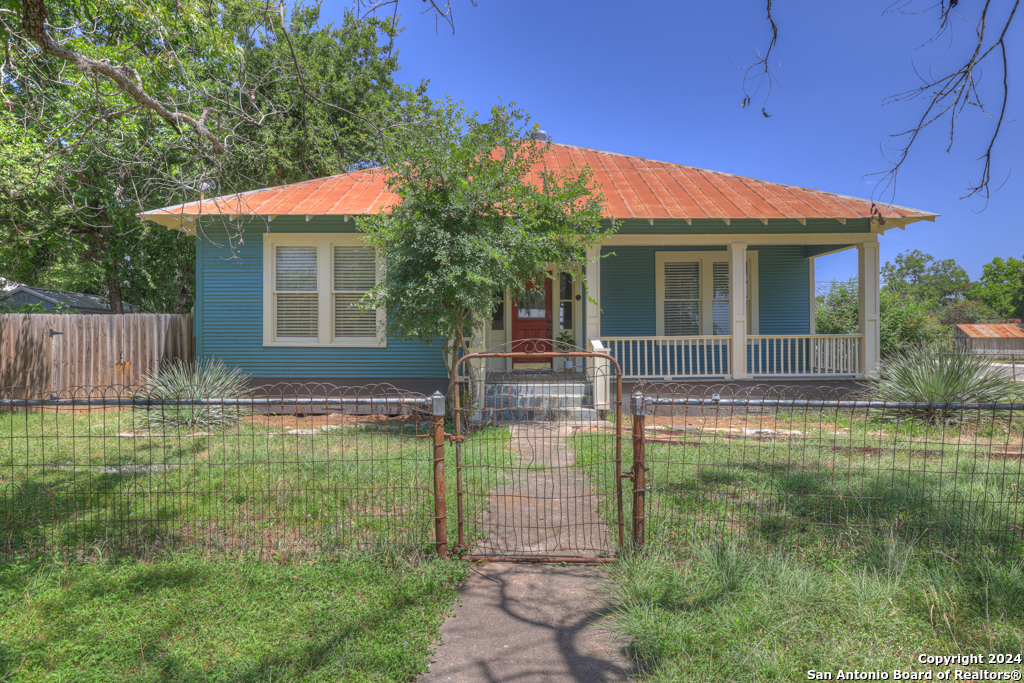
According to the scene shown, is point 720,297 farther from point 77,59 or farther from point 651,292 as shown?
point 77,59

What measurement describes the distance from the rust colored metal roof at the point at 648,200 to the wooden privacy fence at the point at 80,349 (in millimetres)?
2308

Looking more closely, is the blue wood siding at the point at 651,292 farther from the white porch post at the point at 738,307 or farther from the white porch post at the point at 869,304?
the white porch post at the point at 738,307

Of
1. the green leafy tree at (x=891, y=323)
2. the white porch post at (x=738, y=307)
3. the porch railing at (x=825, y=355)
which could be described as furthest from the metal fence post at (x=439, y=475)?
the green leafy tree at (x=891, y=323)

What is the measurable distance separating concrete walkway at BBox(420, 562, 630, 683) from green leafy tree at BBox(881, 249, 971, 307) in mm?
86483

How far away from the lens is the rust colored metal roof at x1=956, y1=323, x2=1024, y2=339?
4266 centimetres

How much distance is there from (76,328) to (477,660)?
11.4 m

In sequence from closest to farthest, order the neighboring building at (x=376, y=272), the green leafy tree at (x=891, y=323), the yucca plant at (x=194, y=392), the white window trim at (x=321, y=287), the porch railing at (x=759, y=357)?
the yucca plant at (x=194, y=392)
the neighboring building at (x=376, y=272)
the porch railing at (x=759, y=357)
the white window trim at (x=321, y=287)
the green leafy tree at (x=891, y=323)

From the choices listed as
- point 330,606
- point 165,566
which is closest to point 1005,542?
point 330,606

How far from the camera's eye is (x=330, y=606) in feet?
10.6

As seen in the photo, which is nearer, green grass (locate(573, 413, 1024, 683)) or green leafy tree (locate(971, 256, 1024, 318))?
green grass (locate(573, 413, 1024, 683))

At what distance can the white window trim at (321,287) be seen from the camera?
10.4 meters

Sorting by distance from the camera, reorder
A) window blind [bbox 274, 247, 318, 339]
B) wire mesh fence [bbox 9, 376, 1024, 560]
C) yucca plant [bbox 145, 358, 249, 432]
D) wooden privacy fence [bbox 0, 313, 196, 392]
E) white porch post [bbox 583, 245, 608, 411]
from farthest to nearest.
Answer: window blind [bbox 274, 247, 318, 339] < wooden privacy fence [bbox 0, 313, 196, 392] < white porch post [bbox 583, 245, 608, 411] < yucca plant [bbox 145, 358, 249, 432] < wire mesh fence [bbox 9, 376, 1024, 560]

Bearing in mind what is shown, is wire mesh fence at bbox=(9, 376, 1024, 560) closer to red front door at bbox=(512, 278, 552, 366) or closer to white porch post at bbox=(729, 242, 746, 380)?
white porch post at bbox=(729, 242, 746, 380)

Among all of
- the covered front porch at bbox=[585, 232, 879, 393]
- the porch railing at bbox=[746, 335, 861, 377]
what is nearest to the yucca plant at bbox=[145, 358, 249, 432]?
the covered front porch at bbox=[585, 232, 879, 393]
